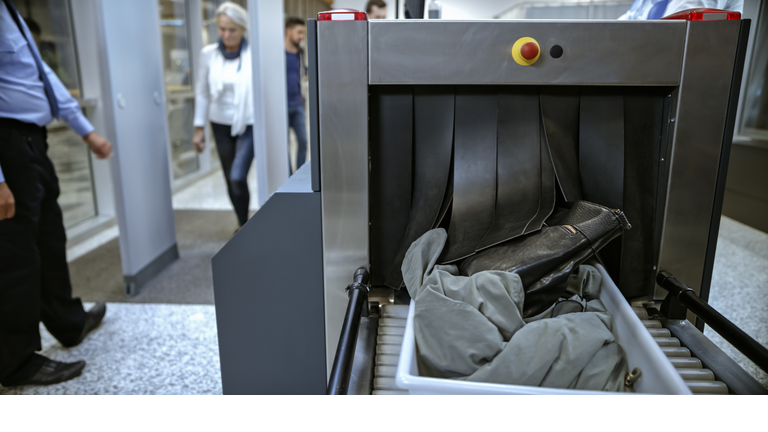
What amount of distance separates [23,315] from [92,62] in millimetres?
2161

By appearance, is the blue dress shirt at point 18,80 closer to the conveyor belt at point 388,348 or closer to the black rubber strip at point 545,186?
the conveyor belt at point 388,348

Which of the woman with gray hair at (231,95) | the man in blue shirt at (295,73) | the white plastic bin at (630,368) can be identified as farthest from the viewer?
the man in blue shirt at (295,73)

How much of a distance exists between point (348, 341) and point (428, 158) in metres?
0.39

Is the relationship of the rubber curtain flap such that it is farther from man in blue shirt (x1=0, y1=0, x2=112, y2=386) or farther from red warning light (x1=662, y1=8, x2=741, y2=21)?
man in blue shirt (x1=0, y1=0, x2=112, y2=386)

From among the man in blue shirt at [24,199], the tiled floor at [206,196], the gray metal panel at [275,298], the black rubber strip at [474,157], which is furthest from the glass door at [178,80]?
the black rubber strip at [474,157]

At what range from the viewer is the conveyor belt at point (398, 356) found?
0.64 meters

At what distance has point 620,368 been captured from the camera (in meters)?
0.59

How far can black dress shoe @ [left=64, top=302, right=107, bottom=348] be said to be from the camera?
1.78m

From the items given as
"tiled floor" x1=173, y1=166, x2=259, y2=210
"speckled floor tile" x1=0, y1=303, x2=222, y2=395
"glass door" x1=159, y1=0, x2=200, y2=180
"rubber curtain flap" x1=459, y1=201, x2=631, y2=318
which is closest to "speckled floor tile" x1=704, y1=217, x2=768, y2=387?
"rubber curtain flap" x1=459, y1=201, x2=631, y2=318

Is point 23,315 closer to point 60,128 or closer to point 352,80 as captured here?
point 352,80

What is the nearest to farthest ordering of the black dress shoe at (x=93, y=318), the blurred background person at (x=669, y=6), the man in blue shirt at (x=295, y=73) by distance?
the blurred background person at (x=669, y=6) → the black dress shoe at (x=93, y=318) → the man in blue shirt at (x=295, y=73)

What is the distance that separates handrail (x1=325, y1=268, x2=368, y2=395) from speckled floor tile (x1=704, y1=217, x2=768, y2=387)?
1246 millimetres

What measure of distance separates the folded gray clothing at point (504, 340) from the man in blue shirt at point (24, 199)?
1310 millimetres
